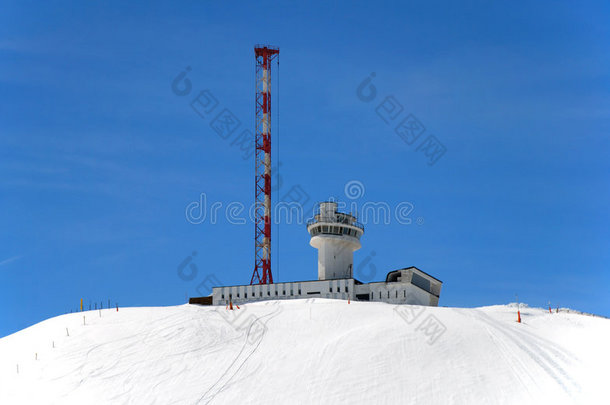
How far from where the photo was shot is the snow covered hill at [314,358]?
178 ft

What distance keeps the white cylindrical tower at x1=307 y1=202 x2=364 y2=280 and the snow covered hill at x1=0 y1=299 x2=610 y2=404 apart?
16743 mm

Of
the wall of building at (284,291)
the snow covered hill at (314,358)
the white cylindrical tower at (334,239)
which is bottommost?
the snow covered hill at (314,358)

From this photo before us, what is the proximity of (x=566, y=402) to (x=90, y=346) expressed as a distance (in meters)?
33.9

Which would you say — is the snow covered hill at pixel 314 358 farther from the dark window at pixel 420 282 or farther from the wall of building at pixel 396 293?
the dark window at pixel 420 282

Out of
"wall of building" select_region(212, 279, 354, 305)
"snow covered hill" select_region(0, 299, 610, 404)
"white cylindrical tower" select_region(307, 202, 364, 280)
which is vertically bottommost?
"snow covered hill" select_region(0, 299, 610, 404)

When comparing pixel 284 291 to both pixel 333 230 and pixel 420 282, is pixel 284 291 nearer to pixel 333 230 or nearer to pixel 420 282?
pixel 333 230

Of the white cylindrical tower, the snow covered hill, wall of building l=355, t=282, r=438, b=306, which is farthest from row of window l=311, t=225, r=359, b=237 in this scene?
the snow covered hill

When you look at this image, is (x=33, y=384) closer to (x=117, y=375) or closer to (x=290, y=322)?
(x=117, y=375)

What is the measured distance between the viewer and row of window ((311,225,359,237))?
91375mm

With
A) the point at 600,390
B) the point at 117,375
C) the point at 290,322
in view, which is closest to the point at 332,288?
the point at 290,322

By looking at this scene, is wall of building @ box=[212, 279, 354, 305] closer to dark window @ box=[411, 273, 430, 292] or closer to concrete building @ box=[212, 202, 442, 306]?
concrete building @ box=[212, 202, 442, 306]

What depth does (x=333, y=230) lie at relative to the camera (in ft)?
300

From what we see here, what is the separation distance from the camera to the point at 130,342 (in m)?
65.8

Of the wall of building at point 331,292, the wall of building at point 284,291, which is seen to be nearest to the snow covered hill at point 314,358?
the wall of building at point 331,292
